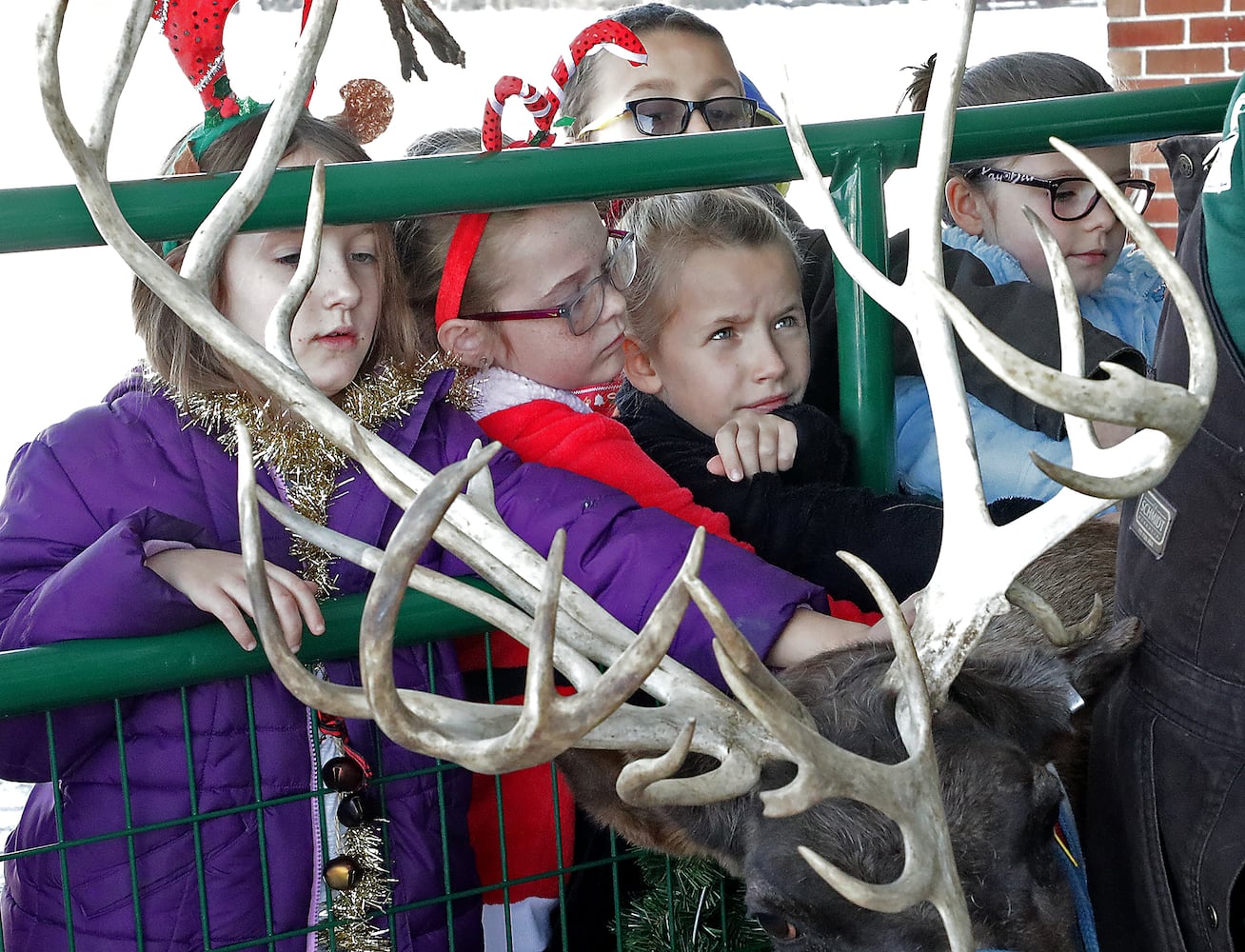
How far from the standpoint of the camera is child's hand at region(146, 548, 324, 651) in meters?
1.68

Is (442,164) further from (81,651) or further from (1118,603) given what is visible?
(1118,603)

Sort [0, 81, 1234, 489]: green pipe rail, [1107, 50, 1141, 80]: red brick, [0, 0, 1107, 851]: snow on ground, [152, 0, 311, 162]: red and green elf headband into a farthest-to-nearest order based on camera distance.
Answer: [0, 0, 1107, 851]: snow on ground → [1107, 50, 1141, 80]: red brick → [152, 0, 311, 162]: red and green elf headband → [0, 81, 1234, 489]: green pipe rail

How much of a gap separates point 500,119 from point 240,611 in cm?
83

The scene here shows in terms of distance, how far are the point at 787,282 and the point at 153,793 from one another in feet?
4.86

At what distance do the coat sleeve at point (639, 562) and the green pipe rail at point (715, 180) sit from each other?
1.39ft

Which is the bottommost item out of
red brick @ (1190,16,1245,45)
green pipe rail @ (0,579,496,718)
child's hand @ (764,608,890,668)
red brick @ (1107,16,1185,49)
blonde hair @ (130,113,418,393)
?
child's hand @ (764,608,890,668)

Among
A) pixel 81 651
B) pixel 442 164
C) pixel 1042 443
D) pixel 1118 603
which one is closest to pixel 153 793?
pixel 81 651

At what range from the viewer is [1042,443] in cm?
253

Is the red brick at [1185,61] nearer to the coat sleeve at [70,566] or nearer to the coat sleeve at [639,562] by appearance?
the coat sleeve at [639,562]

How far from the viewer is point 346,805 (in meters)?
1.88

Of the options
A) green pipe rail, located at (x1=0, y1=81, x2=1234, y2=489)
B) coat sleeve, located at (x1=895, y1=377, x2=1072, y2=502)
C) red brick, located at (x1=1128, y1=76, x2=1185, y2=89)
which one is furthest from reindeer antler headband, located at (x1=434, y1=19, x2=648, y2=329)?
red brick, located at (x1=1128, y1=76, x2=1185, y2=89)

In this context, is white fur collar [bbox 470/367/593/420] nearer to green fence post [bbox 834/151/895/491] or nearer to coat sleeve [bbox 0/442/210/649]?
green fence post [bbox 834/151/895/491]

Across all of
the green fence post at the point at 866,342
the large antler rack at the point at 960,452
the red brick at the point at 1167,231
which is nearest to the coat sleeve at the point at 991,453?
the green fence post at the point at 866,342

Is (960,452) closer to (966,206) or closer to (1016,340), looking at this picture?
(1016,340)
